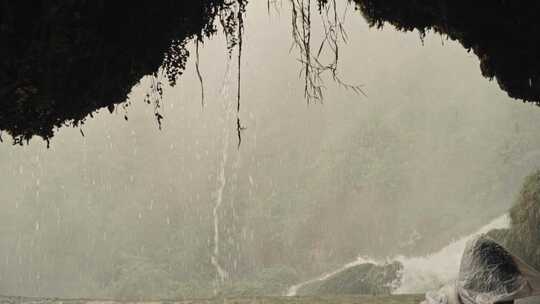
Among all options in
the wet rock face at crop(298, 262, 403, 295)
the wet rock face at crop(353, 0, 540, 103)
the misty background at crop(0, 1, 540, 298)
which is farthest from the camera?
the misty background at crop(0, 1, 540, 298)

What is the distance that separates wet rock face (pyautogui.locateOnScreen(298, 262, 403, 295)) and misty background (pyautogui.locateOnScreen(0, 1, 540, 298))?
34.2ft

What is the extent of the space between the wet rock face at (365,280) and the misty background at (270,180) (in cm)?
1043

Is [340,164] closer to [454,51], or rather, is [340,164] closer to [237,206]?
[237,206]

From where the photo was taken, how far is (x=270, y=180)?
3638cm

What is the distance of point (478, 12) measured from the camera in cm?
371

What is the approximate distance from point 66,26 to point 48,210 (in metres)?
37.2

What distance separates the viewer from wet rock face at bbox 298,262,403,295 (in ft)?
48.9

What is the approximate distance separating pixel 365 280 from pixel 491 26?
41.1ft

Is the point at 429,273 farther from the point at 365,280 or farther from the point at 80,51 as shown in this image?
the point at 80,51

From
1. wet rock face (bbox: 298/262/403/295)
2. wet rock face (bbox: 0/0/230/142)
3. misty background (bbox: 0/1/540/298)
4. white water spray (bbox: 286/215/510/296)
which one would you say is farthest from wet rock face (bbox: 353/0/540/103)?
misty background (bbox: 0/1/540/298)

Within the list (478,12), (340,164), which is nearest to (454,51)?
(340,164)

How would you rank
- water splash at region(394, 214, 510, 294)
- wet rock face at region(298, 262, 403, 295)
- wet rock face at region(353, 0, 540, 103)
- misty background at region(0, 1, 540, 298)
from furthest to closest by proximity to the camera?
misty background at region(0, 1, 540, 298)
water splash at region(394, 214, 510, 294)
wet rock face at region(298, 262, 403, 295)
wet rock face at region(353, 0, 540, 103)

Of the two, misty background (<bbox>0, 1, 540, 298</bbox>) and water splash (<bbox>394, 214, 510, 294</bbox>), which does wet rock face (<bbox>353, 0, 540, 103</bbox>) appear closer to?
water splash (<bbox>394, 214, 510, 294</bbox>)

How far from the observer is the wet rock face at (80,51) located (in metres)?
2.16
